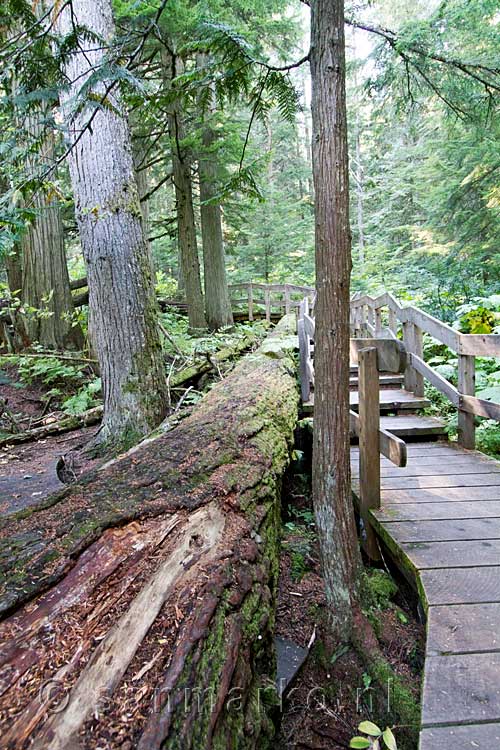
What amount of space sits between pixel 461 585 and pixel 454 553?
1.08ft

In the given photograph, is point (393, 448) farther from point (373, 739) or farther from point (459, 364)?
point (459, 364)

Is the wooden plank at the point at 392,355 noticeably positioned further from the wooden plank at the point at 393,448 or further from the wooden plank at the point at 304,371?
the wooden plank at the point at 393,448

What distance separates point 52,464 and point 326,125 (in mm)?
4480

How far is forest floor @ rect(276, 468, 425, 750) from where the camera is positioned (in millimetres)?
2033

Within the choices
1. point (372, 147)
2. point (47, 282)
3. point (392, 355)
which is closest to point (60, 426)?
point (47, 282)

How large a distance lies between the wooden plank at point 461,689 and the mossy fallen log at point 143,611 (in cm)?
66

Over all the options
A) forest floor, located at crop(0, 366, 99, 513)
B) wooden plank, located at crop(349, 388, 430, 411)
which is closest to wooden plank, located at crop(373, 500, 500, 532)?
wooden plank, located at crop(349, 388, 430, 411)

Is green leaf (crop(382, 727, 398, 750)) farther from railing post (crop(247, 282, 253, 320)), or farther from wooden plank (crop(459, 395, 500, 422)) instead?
railing post (crop(247, 282, 253, 320))

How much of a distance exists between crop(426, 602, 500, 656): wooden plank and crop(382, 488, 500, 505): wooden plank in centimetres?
125

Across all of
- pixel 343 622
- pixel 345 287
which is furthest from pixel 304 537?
pixel 345 287

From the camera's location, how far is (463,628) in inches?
83.7

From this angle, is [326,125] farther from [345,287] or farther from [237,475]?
[237,475]

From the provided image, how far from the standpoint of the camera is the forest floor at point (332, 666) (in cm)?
203

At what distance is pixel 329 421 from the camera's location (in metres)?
2.56
